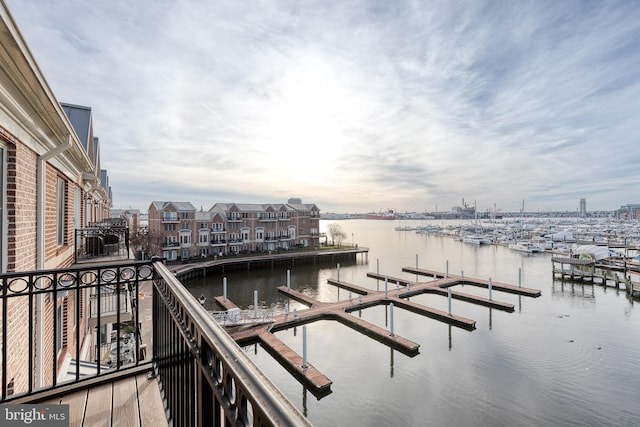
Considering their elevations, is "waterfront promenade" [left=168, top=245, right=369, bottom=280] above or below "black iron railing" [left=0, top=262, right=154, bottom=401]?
below

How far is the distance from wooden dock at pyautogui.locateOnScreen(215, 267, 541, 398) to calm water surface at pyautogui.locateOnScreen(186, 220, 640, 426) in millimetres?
431

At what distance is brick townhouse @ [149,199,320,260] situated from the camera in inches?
1503

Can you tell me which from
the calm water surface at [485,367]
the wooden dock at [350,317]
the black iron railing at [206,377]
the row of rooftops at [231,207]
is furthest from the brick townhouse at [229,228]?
the black iron railing at [206,377]

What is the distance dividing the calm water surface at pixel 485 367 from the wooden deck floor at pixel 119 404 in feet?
31.1

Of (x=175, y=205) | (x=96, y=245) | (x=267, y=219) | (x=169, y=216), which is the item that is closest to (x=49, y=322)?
(x=96, y=245)

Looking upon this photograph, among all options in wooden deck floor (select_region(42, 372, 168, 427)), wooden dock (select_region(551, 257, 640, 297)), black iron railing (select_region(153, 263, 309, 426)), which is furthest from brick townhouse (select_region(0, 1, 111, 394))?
wooden dock (select_region(551, 257, 640, 297))

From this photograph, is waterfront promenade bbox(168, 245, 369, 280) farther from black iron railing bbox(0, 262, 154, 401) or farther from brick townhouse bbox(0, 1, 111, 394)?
brick townhouse bbox(0, 1, 111, 394)

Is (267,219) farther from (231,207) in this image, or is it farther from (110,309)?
(110,309)

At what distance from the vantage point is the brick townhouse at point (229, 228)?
38188 mm

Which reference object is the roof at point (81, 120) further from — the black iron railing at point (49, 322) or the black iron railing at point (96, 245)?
the black iron railing at point (49, 322)

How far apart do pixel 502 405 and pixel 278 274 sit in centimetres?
2659

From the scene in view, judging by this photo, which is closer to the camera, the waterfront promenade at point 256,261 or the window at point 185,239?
the waterfront promenade at point 256,261

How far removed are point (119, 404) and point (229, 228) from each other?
137 ft

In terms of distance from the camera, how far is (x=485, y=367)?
14.1 meters
